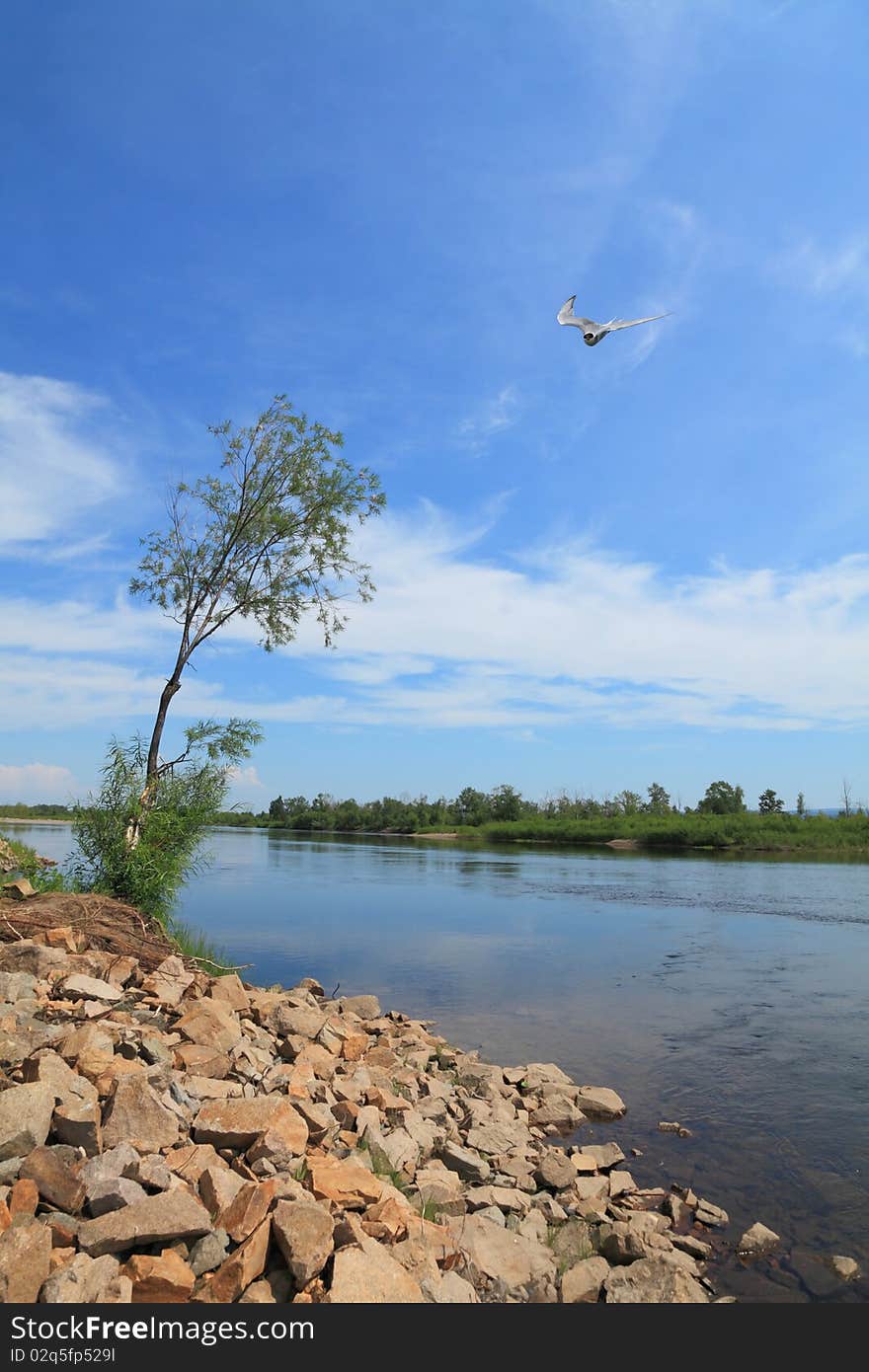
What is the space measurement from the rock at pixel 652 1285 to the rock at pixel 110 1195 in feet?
11.2

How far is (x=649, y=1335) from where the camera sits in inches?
208

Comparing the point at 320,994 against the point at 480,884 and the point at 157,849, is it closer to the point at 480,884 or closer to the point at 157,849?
the point at 157,849

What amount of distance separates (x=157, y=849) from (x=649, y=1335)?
1275 cm

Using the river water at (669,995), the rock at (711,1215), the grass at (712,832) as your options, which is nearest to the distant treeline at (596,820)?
the grass at (712,832)

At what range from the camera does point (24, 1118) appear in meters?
5.38

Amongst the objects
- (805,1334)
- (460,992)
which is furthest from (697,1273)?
(460,992)

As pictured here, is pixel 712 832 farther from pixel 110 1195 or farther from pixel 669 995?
pixel 110 1195

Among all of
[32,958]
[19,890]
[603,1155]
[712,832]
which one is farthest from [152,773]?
[712,832]

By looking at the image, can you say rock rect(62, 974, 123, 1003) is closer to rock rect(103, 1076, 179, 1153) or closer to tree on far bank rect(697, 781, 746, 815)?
rock rect(103, 1076, 179, 1153)

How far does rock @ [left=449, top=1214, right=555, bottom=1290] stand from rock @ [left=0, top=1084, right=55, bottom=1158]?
2991 mm

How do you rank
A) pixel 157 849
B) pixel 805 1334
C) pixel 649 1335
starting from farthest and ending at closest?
pixel 157 849, pixel 805 1334, pixel 649 1335

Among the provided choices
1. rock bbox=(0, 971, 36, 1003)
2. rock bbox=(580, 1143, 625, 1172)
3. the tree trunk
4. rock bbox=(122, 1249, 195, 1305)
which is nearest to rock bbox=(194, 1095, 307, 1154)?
rock bbox=(122, 1249, 195, 1305)

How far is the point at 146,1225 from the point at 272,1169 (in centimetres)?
118

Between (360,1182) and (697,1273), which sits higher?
(360,1182)
